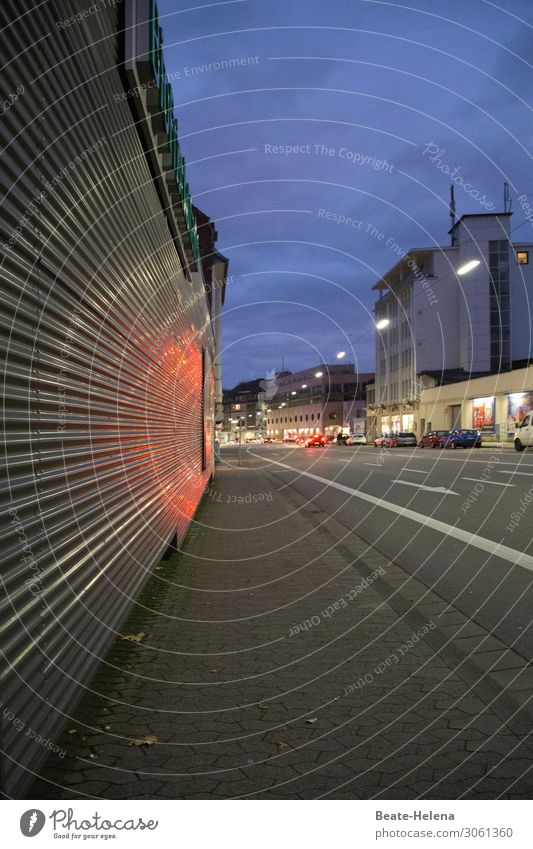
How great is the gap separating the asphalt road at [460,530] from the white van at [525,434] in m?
13.8

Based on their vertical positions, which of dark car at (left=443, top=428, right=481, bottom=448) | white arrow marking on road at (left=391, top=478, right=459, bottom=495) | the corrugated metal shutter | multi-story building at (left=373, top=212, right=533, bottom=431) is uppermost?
multi-story building at (left=373, top=212, right=533, bottom=431)

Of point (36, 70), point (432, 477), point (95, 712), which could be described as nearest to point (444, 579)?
point (95, 712)

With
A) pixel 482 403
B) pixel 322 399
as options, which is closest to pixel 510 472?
pixel 482 403

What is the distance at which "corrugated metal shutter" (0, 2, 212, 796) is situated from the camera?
8.45 ft

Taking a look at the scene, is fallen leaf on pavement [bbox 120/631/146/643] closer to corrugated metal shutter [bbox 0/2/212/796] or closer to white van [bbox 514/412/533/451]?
corrugated metal shutter [bbox 0/2/212/796]

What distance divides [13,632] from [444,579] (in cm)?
515

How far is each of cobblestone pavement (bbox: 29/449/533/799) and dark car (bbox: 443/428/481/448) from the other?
3821cm

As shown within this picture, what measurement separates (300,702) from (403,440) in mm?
53802

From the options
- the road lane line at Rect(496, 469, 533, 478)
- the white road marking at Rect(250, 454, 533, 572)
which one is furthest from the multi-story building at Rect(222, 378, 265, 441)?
the white road marking at Rect(250, 454, 533, 572)

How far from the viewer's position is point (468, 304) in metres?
61.1

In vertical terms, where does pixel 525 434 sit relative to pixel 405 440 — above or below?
above

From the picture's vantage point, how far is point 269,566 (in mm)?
7801

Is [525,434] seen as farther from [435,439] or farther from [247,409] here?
[247,409]

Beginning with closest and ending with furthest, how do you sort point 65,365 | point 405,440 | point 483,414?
point 65,365, point 483,414, point 405,440
